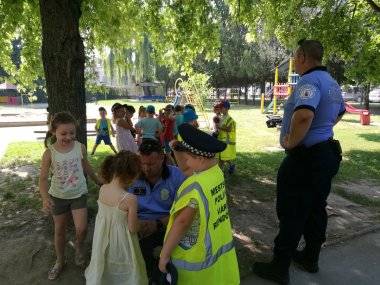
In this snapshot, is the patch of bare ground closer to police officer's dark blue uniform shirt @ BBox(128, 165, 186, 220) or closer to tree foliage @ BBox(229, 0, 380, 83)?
police officer's dark blue uniform shirt @ BBox(128, 165, 186, 220)

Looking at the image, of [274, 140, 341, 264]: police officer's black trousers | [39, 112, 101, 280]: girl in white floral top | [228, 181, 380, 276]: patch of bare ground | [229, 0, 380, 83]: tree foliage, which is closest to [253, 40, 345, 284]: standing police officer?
[274, 140, 341, 264]: police officer's black trousers

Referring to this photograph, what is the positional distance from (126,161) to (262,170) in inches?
246

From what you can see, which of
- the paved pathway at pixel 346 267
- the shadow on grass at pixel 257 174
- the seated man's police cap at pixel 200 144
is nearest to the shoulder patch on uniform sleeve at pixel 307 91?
the seated man's police cap at pixel 200 144

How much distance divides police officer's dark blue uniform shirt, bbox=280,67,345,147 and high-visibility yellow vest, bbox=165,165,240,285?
4.55ft

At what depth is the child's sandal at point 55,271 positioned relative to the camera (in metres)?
3.71

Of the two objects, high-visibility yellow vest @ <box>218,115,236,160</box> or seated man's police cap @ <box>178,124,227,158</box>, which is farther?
high-visibility yellow vest @ <box>218,115,236,160</box>

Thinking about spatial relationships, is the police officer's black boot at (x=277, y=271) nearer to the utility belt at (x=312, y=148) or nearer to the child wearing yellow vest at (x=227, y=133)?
the utility belt at (x=312, y=148)

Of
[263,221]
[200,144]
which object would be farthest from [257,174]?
[200,144]

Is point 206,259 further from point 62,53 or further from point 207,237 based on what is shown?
point 62,53

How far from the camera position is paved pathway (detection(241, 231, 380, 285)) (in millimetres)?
3736

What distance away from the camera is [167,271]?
2.31 metres

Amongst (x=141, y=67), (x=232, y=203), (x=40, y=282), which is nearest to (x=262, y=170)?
(x=232, y=203)

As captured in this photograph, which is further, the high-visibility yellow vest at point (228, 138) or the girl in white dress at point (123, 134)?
the girl in white dress at point (123, 134)

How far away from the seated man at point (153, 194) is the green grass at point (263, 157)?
2.40 metres
